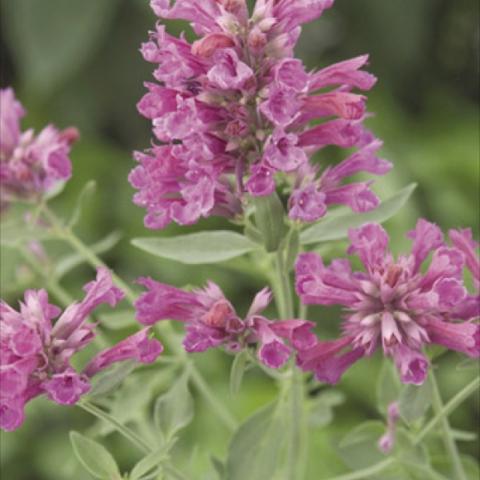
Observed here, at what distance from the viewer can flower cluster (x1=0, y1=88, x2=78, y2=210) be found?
3.32 ft

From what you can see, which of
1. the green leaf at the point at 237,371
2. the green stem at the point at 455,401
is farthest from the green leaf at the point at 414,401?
the green leaf at the point at 237,371

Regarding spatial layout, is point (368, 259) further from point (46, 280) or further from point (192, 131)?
point (46, 280)

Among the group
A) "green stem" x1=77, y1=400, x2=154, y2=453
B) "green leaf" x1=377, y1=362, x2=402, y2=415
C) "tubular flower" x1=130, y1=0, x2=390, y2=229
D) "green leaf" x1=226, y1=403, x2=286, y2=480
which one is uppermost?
"tubular flower" x1=130, y1=0, x2=390, y2=229

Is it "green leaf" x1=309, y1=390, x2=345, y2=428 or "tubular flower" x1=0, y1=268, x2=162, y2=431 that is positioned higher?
"tubular flower" x1=0, y1=268, x2=162, y2=431

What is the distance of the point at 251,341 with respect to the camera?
2.60 ft

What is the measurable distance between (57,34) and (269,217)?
69.9 inches

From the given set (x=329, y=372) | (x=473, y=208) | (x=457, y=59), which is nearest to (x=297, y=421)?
(x=329, y=372)

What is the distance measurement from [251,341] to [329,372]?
64mm

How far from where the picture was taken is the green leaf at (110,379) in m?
0.78

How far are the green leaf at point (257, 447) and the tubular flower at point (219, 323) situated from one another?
9 centimetres

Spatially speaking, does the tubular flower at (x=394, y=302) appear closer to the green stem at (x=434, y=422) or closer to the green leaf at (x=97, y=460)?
the green stem at (x=434, y=422)

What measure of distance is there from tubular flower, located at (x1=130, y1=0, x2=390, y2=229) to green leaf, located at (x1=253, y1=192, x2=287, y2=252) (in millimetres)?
17

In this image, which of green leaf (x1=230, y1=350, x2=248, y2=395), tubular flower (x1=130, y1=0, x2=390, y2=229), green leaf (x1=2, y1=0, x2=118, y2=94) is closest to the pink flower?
tubular flower (x1=130, y1=0, x2=390, y2=229)

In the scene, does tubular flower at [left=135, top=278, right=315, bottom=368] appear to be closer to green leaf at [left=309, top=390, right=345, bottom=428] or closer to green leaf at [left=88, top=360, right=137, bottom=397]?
green leaf at [left=88, top=360, right=137, bottom=397]
